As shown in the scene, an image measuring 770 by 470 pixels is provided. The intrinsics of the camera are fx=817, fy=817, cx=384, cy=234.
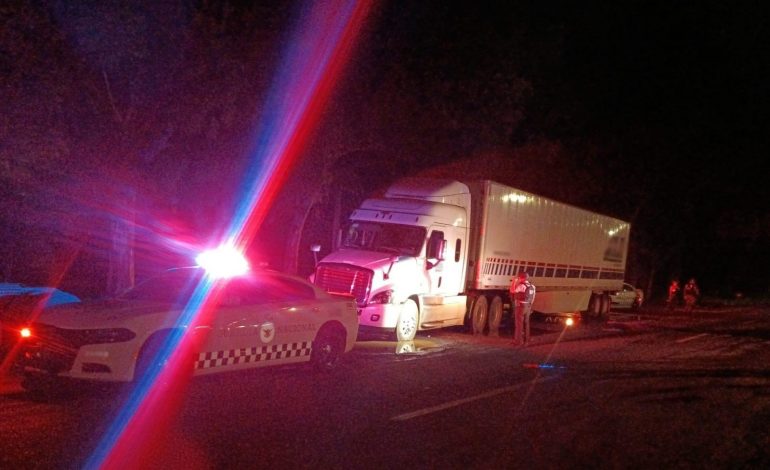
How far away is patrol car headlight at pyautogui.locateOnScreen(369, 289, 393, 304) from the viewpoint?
51.1 feet

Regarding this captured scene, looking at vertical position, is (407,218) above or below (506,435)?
above

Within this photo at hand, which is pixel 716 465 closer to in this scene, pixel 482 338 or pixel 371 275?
pixel 371 275

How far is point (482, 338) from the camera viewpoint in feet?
60.8

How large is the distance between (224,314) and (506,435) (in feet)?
12.2

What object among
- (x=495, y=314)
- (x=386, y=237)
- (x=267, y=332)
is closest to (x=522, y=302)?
(x=495, y=314)

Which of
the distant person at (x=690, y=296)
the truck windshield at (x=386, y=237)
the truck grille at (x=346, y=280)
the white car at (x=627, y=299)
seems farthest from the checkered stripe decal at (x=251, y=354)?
the distant person at (x=690, y=296)

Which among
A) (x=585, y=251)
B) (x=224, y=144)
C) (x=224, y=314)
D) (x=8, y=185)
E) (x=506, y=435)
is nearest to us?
(x=506, y=435)

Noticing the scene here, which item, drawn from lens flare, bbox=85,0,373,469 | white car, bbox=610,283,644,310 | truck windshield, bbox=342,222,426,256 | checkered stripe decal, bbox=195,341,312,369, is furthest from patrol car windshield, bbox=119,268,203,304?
white car, bbox=610,283,644,310

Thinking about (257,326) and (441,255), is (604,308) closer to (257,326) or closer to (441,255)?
(441,255)

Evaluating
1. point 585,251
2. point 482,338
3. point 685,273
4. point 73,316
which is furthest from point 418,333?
point 685,273

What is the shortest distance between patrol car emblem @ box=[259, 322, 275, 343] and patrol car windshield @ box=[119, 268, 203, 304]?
102cm

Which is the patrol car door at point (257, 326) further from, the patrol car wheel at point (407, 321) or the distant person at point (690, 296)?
the distant person at point (690, 296)

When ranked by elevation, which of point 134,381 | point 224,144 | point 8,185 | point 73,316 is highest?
point 224,144

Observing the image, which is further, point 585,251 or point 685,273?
point 685,273
